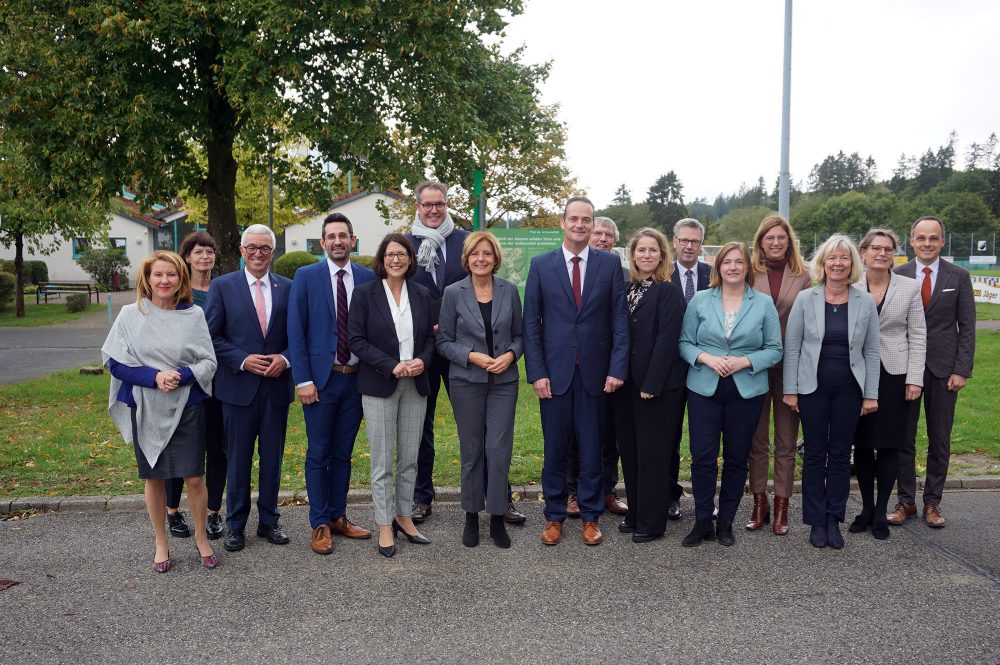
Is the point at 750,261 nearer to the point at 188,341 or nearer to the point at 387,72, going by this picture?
the point at 188,341

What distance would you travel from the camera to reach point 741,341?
5230 mm

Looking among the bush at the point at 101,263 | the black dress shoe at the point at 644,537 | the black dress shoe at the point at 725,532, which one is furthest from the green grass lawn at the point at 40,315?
the black dress shoe at the point at 725,532

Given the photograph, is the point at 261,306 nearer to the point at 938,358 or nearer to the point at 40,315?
the point at 938,358

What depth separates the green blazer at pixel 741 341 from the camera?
522 centimetres

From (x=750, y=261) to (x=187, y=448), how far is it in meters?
4.09

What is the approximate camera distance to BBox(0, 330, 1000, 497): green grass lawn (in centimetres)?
666

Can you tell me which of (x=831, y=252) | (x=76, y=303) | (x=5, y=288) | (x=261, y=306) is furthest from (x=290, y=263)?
(x=831, y=252)

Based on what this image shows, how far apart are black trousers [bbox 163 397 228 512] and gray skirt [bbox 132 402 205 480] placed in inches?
19.8

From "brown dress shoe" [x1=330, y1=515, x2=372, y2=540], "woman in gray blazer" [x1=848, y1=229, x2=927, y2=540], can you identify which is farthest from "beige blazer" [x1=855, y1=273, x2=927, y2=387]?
"brown dress shoe" [x1=330, y1=515, x2=372, y2=540]

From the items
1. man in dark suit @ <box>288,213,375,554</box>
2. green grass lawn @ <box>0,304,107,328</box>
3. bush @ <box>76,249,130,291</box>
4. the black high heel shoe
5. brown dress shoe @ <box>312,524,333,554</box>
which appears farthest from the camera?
bush @ <box>76,249,130,291</box>

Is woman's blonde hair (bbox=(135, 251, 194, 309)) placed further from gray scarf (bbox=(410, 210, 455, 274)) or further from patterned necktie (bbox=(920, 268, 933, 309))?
patterned necktie (bbox=(920, 268, 933, 309))

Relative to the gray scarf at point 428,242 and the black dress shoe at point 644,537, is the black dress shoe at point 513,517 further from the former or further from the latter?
the gray scarf at point 428,242

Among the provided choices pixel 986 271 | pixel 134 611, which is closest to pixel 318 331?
pixel 134 611

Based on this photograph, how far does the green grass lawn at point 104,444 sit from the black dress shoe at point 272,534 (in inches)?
42.2
